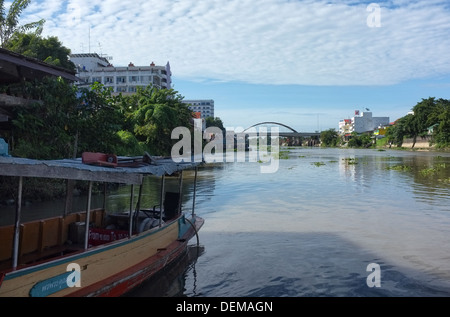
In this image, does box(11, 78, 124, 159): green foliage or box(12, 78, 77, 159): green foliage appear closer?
box(12, 78, 77, 159): green foliage

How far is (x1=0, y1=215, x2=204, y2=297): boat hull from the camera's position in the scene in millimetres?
4730

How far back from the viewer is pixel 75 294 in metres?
5.40

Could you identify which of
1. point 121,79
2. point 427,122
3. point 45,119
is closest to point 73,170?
point 45,119

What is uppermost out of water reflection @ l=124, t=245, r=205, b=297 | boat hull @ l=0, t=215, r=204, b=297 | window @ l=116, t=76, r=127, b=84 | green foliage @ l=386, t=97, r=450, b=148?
window @ l=116, t=76, r=127, b=84

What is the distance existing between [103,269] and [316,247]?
6.03 metres

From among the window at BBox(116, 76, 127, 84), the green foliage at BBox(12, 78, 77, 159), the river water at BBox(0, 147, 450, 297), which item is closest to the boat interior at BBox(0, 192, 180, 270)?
the river water at BBox(0, 147, 450, 297)

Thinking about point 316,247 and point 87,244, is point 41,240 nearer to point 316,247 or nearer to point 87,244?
point 87,244

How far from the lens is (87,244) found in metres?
6.26

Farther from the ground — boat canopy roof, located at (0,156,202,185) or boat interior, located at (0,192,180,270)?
boat canopy roof, located at (0,156,202,185)

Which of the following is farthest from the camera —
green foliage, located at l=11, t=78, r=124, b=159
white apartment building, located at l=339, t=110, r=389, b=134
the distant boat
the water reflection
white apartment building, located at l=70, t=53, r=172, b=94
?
white apartment building, located at l=339, t=110, r=389, b=134

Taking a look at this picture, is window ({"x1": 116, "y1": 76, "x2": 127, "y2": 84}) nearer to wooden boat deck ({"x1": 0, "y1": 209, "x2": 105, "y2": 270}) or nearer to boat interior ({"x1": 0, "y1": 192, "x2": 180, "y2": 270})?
boat interior ({"x1": 0, "y1": 192, "x2": 180, "y2": 270})
